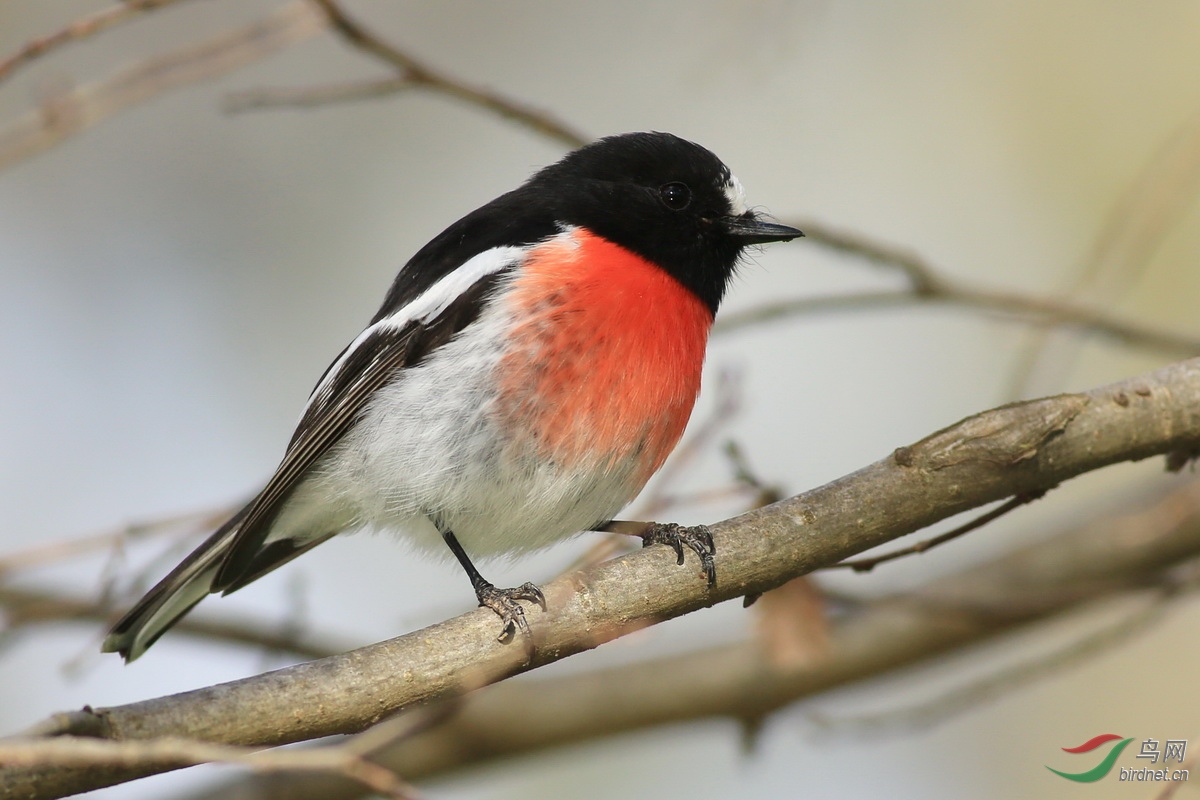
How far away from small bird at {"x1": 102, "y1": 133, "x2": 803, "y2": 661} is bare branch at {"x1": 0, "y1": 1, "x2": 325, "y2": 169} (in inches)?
36.0

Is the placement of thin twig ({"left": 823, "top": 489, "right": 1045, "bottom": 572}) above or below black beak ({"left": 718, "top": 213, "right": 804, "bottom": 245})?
below

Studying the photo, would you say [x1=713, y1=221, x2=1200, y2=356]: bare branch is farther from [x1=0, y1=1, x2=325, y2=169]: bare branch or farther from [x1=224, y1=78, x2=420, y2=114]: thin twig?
[x1=0, y1=1, x2=325, y2=169]: bare branch

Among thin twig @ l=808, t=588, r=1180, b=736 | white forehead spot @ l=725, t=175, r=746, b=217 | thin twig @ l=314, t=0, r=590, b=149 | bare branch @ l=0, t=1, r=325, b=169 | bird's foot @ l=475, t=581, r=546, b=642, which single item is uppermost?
bare branch @ l=0, t=1, r=325, b=169

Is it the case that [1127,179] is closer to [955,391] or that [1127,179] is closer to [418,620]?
[955,391]

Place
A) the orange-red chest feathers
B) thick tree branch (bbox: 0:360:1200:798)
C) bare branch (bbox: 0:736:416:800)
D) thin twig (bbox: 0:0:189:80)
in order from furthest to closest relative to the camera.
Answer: the orange-red chest feathers
thin twig (bbox: 0:0:189:80)
thick tree branch (bbox: 0:360:1200:798)
bare branch (bbox: 0:736:416:800)

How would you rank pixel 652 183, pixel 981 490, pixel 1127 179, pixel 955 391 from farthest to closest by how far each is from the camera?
pixel 955 391
pixel 1127 179
pixel 652 183
pixel 981 490

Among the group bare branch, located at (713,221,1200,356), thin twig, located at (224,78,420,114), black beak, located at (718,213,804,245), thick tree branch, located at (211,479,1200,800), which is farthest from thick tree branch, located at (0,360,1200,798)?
thick tree branch, located at (211,479,1200,800)

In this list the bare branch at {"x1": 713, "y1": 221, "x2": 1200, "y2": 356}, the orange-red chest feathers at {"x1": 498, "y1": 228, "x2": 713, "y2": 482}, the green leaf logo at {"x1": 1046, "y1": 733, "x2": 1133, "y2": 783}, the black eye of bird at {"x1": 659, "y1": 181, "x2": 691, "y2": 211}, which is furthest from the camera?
the black eye of bird at {"x1": 659, "y1": 181, "x2": 691, "y2": 211}

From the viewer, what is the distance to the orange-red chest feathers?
11.5 feet

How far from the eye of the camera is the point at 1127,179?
6.93 metres

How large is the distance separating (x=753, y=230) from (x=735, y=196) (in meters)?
0.17

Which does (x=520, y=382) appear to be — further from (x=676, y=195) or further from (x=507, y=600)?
(x=676, y=195)

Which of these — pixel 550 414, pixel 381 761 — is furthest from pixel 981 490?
pixel 381 761

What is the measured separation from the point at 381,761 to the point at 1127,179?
17.5 feet
